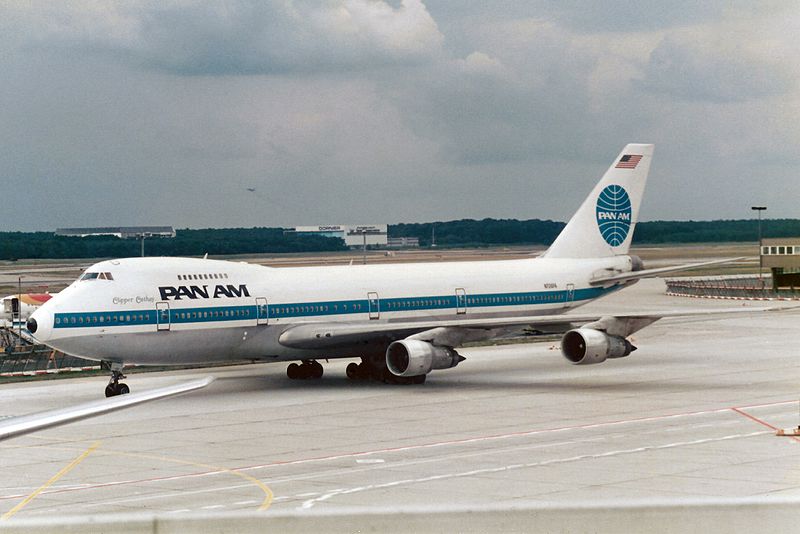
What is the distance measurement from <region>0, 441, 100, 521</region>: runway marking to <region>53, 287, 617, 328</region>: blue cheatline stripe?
720 centimetres

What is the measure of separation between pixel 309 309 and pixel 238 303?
271 cm

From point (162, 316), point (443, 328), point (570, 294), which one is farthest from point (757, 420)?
point (162, 316)

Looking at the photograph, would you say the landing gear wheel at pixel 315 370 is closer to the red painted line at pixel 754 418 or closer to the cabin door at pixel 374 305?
the cabin door at pixel 374 305

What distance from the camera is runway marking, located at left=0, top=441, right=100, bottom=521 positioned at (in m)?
18.8

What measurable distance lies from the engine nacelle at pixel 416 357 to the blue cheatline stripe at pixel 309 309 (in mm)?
2699

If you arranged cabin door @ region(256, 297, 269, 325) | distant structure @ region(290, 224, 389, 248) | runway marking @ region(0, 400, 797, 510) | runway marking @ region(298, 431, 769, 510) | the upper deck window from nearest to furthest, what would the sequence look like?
runway marking @ region(298, 431, 769, 510)
runway marking @ region(0, 400, 797, 510)
the upper deck window
cabin door @ region(256, 297, 269, 325)
distant structure @ region(290, 224, 389, 248)

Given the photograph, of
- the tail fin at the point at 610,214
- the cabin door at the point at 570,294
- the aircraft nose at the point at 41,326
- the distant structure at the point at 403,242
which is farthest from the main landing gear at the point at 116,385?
the distant structure at the point at 403,242

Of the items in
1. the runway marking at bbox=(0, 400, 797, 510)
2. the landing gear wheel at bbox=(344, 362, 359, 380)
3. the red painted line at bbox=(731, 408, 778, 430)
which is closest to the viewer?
the runway marking at bbox=(0, 400, 797, 510)

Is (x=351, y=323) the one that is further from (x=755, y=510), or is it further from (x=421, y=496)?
(x=755, y=510)

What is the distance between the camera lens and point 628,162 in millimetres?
47844

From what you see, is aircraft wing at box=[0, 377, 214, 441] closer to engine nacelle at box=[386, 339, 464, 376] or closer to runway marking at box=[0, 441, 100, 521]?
runway marking at box=[0, 441, 100, 521]

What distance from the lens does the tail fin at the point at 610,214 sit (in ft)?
154

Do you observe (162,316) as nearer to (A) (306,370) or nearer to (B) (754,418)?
(A) (306,370)

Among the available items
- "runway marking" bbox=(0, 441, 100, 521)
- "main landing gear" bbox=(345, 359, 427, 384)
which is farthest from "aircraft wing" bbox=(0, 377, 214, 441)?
"main landing gear" bbox=(345, 359, 427, 384)
